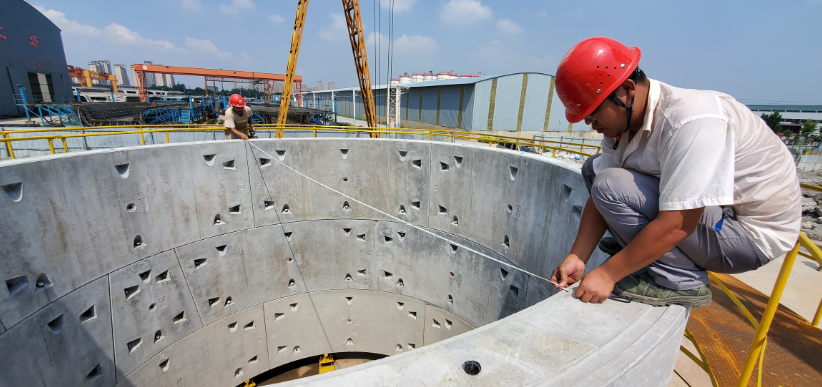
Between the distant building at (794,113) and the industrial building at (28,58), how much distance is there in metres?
84.9

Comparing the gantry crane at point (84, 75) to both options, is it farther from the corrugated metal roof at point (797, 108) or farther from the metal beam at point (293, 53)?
the corrugated metal roof at point (797, 108)

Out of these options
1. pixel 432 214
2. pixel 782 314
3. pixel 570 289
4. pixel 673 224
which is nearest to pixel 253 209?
pixel 432 214

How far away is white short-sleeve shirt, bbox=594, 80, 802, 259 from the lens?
1671mm

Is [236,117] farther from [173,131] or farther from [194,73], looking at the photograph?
[194,73]

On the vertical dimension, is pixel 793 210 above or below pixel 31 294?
above

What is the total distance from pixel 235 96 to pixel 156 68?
5090 cm

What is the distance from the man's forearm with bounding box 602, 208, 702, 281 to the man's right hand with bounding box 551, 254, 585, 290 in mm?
492

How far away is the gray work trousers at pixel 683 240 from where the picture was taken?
76.9 inches

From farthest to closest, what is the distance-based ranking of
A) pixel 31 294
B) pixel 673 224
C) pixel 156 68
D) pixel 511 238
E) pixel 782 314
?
pixel 156 68 < pixel 511 238 < pixel 31 294 < pixel 782 314 < pixel 673 224

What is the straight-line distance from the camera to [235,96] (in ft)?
31.2

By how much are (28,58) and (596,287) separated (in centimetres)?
4352

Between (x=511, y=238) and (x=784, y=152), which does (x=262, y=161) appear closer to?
(x=511, y=238)

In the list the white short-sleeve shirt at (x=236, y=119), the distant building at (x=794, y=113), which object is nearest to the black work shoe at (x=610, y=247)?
the white short-sleeve shirt at (x=236, y=119)

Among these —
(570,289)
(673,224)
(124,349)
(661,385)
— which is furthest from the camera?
(124,349)
